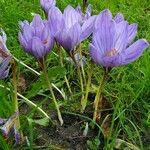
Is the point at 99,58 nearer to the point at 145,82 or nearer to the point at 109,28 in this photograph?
the point at 109,28

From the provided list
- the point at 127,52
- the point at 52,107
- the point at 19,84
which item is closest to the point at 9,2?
the point at 19,84

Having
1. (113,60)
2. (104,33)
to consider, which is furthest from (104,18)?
(113,60)

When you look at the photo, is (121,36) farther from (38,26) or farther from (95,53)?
(38,26)

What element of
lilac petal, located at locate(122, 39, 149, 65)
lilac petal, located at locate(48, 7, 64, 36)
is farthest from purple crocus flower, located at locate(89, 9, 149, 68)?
lilac petal, located at locate(48, 7, 64, 36)

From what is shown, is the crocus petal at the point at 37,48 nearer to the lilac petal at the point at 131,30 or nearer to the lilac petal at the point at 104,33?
the lilac petal at the point at 104,33

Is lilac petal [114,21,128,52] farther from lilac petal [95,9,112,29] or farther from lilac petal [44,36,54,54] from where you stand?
lilac petal [44,36,54,54]
